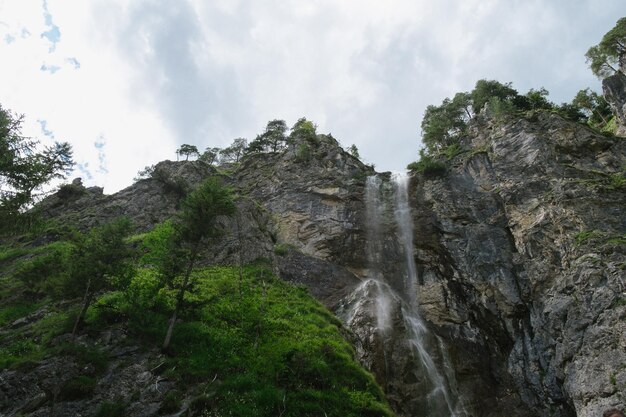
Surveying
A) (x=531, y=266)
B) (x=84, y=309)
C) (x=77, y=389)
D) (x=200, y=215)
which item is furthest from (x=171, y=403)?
(x=531, y=266)

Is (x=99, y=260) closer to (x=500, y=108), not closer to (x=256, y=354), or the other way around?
(x=256, y=354)

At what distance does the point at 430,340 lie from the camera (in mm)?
27625

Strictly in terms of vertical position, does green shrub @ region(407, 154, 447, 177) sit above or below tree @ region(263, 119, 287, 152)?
below

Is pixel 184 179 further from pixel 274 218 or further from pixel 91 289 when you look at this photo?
pixel 91 289

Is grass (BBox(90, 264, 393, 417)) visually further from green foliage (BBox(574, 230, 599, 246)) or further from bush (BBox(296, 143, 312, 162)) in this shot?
bush (BBox(296, 143, 312, 162))

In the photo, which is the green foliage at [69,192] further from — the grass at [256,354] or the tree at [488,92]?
the tree at [488,92]

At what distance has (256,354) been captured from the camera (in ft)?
62.6

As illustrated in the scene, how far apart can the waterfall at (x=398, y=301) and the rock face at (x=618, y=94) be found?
2430 centimetres

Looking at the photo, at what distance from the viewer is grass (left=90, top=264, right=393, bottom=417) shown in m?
15.9

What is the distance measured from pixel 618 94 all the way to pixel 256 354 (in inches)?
1921

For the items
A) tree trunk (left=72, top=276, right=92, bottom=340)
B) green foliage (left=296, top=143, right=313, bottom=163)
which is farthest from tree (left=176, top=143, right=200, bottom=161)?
tree trunk (left=72, top=276, right=92, bottom=340)

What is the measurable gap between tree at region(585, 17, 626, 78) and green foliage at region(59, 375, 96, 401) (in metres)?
58.8

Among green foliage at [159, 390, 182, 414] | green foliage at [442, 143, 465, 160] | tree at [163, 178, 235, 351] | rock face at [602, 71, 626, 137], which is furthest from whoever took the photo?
rock face at [602, 71, 626, 137]

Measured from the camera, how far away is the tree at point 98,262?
18.7m
